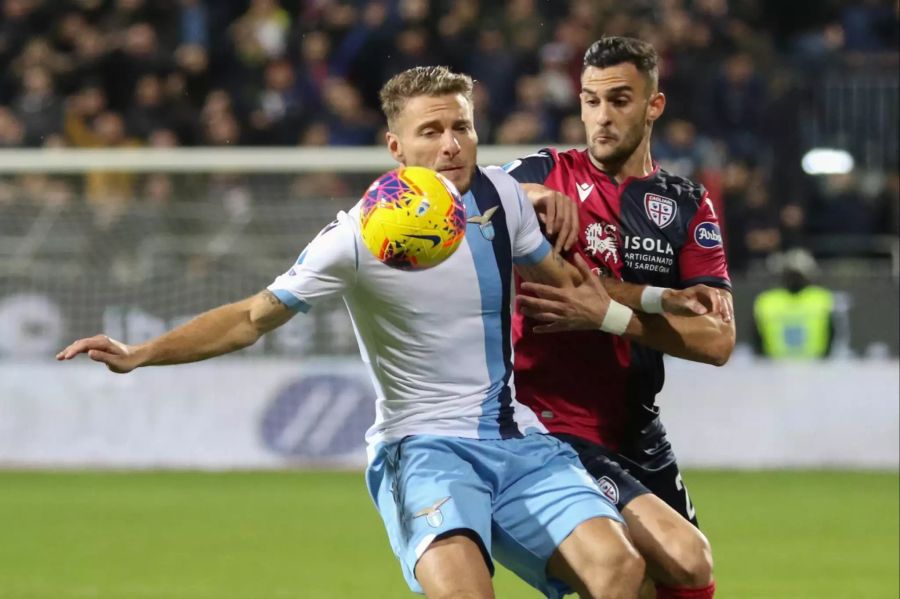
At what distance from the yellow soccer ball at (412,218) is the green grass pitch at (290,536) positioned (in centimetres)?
349

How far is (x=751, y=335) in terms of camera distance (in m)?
13.9

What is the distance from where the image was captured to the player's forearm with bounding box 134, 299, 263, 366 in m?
4.82

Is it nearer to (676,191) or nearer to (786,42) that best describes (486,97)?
(786,42)

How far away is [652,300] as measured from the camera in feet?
18.0

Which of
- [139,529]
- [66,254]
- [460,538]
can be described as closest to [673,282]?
[460,538]

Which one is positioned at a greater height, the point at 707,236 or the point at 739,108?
the point at 707,236

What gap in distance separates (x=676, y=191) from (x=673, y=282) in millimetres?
341

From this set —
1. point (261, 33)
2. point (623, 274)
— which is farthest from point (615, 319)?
point (261, 33)

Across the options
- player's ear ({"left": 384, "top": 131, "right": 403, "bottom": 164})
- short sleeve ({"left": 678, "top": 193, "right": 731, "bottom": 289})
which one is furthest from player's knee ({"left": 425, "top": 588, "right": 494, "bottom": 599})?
short sleeve ({"left": 678, "top": 193, "right": 731, "bottom": 289})

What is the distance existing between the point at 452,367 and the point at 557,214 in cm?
69

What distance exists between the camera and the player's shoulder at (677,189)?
5891mm

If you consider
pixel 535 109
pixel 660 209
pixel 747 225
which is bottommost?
pixel 747 225

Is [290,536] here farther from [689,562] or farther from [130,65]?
[130,65]

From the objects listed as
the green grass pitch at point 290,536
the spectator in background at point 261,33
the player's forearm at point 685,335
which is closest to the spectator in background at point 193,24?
the spectator in background at point 261,33
